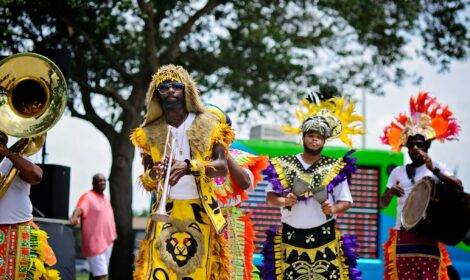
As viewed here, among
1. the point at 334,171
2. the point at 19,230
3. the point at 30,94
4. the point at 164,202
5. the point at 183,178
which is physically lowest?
the point at 19,230

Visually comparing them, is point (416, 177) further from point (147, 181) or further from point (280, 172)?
point (147, 181)

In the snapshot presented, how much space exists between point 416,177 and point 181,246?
3.85 metres

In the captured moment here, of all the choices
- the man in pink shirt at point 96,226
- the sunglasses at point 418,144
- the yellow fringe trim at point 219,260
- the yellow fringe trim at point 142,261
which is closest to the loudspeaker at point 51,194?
the man in pink shirt at point 96,226

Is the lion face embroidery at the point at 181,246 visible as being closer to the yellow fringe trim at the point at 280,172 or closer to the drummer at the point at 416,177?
the yellow fringe trim at the point at 280,172

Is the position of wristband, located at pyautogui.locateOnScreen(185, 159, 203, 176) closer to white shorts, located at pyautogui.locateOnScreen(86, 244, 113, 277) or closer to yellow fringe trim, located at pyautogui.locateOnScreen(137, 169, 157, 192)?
yellow fringe trim, located at pyautogui.locateOnScreen(137, 169, 157, 192)

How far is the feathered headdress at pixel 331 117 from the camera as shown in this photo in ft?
27.7

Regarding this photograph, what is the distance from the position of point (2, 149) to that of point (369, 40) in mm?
12054

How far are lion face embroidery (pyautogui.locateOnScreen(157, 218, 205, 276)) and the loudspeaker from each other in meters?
4.79

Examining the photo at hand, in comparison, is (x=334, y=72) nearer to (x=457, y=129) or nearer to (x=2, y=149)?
(x=457, y=129)

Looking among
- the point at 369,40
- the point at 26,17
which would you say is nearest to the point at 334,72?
the point at 369,40

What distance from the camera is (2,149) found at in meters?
7.26

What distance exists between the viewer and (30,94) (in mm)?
7926

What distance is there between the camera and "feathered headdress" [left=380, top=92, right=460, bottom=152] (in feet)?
31.2

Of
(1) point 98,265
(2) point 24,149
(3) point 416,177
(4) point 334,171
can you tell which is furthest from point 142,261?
(1) point 98,265
